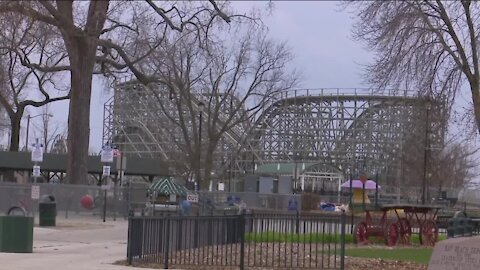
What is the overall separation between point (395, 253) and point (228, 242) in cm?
523

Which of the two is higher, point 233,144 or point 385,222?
point 233,144

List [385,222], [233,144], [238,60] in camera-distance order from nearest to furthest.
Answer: [385,222] < [238,60] < [233,144]

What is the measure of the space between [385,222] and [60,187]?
1951 centimetres

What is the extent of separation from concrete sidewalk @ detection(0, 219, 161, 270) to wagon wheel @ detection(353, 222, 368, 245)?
250 inches

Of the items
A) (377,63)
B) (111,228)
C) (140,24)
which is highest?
(140,24)

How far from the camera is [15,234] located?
19.5 metres

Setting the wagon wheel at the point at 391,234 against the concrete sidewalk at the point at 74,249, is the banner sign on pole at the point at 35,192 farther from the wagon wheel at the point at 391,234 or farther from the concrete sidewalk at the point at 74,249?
the wagon wheel at the point at 391,234

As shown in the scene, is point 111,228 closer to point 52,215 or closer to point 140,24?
point 52,215

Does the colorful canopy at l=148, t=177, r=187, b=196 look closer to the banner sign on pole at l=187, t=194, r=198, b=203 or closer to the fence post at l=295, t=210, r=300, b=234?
the banner sign on pole at l=187, t=194, r=198, b=203

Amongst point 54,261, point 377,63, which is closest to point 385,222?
point 377,63

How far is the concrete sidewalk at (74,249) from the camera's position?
16891 mm

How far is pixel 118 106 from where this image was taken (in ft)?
340

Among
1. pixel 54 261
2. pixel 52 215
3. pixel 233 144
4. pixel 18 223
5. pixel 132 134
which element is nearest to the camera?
pixel 54 261

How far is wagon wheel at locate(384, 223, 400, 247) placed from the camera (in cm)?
2320
